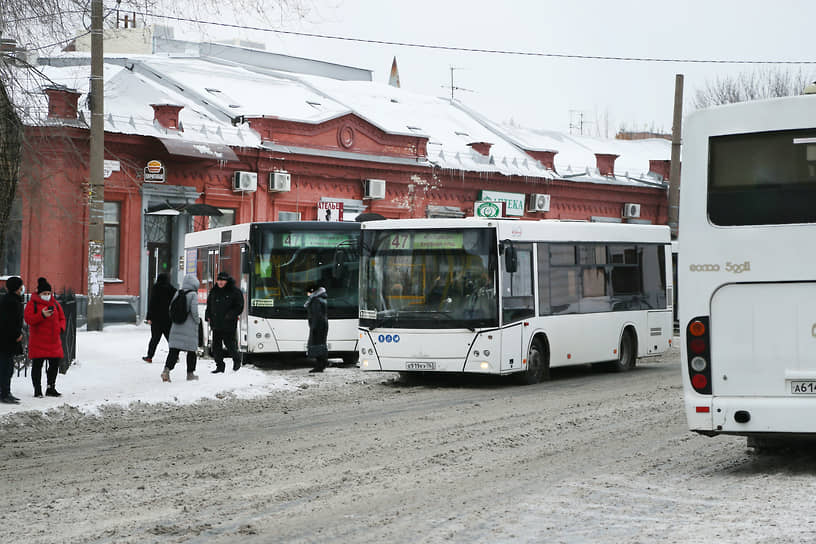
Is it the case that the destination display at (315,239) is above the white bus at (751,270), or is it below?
above

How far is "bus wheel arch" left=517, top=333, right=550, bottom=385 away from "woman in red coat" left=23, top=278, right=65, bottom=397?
24.5 ft

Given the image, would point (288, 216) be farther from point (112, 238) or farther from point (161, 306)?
point (161, 306)

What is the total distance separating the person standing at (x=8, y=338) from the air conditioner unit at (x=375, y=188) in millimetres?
22163

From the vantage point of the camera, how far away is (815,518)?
820 centimetres

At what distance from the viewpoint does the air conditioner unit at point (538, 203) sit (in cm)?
4300

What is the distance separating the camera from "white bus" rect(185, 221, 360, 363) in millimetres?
23297

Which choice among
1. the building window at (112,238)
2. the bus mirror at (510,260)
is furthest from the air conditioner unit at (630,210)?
the bus mirror at (510,260)

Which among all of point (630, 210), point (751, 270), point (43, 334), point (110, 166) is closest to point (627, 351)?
point (43, 334)

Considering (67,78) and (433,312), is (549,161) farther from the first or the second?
(433,312)

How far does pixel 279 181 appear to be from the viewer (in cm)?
3519

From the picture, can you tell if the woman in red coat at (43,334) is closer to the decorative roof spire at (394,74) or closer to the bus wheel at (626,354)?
the bus wheel at (626,354)

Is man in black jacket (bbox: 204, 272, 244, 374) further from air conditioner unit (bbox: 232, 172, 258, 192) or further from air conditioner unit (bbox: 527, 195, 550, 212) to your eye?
air conditioner unit (bbox: 527, 195, 550, 212)

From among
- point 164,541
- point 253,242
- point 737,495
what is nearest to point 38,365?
point 253,242

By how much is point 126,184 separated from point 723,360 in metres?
24.6
